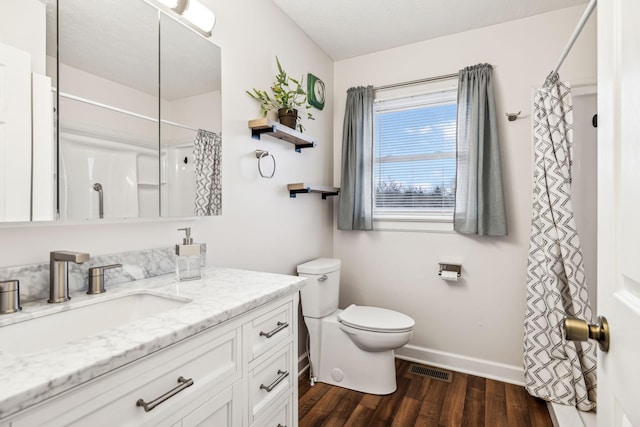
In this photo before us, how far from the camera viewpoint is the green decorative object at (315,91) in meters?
2.44

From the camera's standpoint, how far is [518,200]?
2246 millimetres

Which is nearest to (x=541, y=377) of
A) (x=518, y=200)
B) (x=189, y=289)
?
(x=518, y=200)

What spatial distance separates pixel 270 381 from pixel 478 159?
192 cm

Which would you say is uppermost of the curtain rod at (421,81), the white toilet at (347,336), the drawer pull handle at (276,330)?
the curtain rod at (421,81)

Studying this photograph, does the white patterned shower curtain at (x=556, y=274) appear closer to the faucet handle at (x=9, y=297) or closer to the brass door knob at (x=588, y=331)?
the brass door knob at (x=588, y=331)

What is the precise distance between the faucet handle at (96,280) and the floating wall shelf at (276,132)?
104cm

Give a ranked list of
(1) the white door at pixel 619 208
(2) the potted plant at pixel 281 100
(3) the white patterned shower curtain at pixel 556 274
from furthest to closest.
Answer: (2) the potted plant at pixel 281 100 < (3) the white patterned shower curtain at pixel 556 274 < (1) the white door at pixel 619 208

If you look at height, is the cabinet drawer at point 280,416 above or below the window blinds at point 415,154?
below

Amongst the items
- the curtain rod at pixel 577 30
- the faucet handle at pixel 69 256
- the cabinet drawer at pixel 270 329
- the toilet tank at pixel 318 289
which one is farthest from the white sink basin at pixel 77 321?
the curtain rod at pixel 577 30

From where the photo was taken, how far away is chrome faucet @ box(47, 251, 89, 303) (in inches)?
37.6

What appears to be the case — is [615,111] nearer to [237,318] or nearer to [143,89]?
[237,318]

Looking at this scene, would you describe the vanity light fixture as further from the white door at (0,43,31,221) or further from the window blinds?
the window blinds

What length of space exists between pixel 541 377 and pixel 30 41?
2.74 m

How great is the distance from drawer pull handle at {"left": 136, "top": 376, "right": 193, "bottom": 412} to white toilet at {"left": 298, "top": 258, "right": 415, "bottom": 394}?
1.36m
